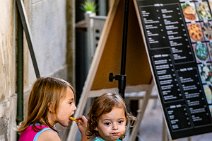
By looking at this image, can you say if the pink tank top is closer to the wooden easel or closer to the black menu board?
the black menu board

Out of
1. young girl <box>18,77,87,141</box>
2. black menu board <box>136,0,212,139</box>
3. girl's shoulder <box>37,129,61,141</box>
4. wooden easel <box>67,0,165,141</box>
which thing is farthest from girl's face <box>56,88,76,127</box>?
wooden easel <box>67,0,165,141</box>

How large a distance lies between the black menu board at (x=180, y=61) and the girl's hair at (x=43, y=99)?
164cm

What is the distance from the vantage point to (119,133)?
3459 millimetres

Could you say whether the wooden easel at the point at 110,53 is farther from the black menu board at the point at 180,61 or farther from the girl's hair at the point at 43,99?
the girl's hair at the point at 43,99

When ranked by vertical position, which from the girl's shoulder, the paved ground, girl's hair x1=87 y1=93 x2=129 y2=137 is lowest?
the paved ground

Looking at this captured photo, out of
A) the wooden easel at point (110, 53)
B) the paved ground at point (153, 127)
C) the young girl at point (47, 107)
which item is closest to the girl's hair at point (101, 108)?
the young girl at point (47, 107)

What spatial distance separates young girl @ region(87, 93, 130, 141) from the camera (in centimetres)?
347

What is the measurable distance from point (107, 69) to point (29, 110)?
204cm

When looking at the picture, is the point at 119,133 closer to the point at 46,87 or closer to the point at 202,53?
the point at 46,87

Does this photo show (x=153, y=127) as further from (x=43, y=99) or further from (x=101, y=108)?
(x=43, y=99)

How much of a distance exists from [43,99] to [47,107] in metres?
0.05

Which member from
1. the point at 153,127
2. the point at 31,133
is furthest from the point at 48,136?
the point at 153,127

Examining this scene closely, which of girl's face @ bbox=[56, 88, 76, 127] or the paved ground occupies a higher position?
girl's face @ bbox=[56, 88, 76, 127]

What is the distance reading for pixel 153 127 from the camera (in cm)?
887
